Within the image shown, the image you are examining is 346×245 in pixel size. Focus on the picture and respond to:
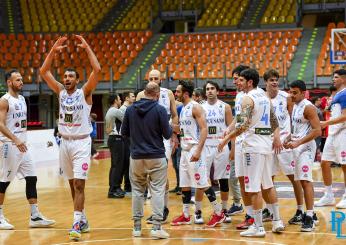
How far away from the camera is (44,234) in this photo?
30.4ft

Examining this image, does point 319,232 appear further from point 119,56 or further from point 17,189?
point 119,56

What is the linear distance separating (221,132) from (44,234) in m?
3.07

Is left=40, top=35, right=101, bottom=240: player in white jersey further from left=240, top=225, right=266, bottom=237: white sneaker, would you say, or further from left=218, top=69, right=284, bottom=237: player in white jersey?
left=240, top=225, right=266, bottom=237: white sneaker

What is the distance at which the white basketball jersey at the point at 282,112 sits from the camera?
995 cm

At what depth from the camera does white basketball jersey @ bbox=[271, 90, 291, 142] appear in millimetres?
9945

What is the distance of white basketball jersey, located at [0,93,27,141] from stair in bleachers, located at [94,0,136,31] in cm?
2198

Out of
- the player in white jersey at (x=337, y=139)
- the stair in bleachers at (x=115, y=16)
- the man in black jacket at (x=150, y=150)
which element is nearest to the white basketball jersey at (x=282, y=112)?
the player in white jersey at (x=337, y=139)

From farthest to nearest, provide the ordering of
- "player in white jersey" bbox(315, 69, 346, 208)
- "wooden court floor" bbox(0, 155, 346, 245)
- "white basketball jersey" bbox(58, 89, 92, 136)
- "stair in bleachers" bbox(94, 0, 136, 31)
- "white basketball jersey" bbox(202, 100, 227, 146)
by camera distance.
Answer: "stair in bleachers" bbox(94, 0, 136, 31), "player in white jersey" bbox(315, 69, 346, 208), "white basketball jersey" bbox(202, 100, 227, 146), "white basketball jersey" bbox(58, 89, 92, 136), "wooden court floor" bbox(0, 155, 346, 245)

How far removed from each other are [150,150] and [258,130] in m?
1.37

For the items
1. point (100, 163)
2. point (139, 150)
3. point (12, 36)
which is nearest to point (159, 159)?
point (139, 150)

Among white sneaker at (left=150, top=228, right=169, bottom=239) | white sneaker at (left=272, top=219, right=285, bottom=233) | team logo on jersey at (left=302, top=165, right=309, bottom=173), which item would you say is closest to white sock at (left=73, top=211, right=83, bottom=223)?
white sneaker at (left=150, top=228, right=169, bottom=239)

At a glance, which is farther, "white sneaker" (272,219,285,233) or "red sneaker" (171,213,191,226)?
"red sneaker" (171,213,191,226)

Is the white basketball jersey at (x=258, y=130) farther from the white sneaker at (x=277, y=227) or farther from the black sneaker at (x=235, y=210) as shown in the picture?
the black sneaker at (x=235, y=210)

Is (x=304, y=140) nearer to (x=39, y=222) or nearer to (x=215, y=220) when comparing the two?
(x=215, y=220)
